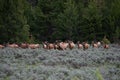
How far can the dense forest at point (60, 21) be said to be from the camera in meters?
28.0

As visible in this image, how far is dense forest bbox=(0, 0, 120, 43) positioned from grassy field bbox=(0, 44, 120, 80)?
36.9ft

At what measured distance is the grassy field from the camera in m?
11.4

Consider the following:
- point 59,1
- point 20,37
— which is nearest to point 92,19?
point 59,1

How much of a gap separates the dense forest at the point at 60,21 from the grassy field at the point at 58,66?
11.3 meters

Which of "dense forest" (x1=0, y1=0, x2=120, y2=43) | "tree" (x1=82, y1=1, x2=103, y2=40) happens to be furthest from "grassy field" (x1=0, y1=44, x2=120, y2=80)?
"tree" (x1=82, y1=1, x2=103, y2=40)

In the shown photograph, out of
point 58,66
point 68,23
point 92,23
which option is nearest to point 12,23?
point 68,23

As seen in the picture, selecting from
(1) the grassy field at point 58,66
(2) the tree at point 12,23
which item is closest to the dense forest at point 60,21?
(2) the tree at point 12,23

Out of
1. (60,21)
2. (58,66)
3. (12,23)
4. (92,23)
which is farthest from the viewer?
(60,21)

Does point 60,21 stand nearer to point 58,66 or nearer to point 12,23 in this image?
point 12,23

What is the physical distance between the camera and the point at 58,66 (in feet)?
44.7

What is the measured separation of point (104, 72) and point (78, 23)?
21.0 metres

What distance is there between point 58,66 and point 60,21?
2002 cm

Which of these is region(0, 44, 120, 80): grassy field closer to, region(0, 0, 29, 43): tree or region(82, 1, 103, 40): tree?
region(0, 0, 29, 43): tree

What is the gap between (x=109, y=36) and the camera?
3212 cm
